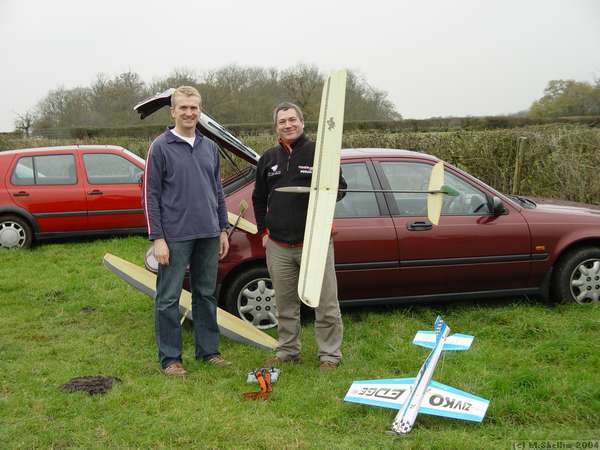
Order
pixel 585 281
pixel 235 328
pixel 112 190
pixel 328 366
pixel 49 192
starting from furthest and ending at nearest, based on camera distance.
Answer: pixel 112 190
pixel 49 192
pixel 585 281
pixel 235 328
pixel 328 366

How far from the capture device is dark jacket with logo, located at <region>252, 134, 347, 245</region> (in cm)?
399

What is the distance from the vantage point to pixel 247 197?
206 inches

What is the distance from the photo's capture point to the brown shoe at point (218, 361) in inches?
172

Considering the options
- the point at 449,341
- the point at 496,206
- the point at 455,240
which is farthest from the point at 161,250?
the point at 496,206

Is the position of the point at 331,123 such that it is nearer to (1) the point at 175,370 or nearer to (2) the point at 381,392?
(2) the point at 381,392

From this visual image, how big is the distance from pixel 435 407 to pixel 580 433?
778 millimetres

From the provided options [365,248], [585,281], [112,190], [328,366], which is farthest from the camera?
[112,190]

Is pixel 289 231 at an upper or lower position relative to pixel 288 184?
lower

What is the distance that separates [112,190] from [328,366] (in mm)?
6159

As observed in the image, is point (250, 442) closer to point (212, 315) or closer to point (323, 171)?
point (212, 315)

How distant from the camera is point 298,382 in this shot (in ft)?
13.2

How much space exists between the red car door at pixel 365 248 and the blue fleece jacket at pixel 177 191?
1.35 m

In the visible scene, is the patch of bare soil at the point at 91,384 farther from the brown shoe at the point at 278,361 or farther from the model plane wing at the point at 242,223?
the model plane wing at the point at 242,223

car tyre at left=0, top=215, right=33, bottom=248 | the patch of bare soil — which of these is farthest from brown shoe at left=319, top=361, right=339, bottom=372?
car tyre at left=0, top=215, right=33, bottom=248
